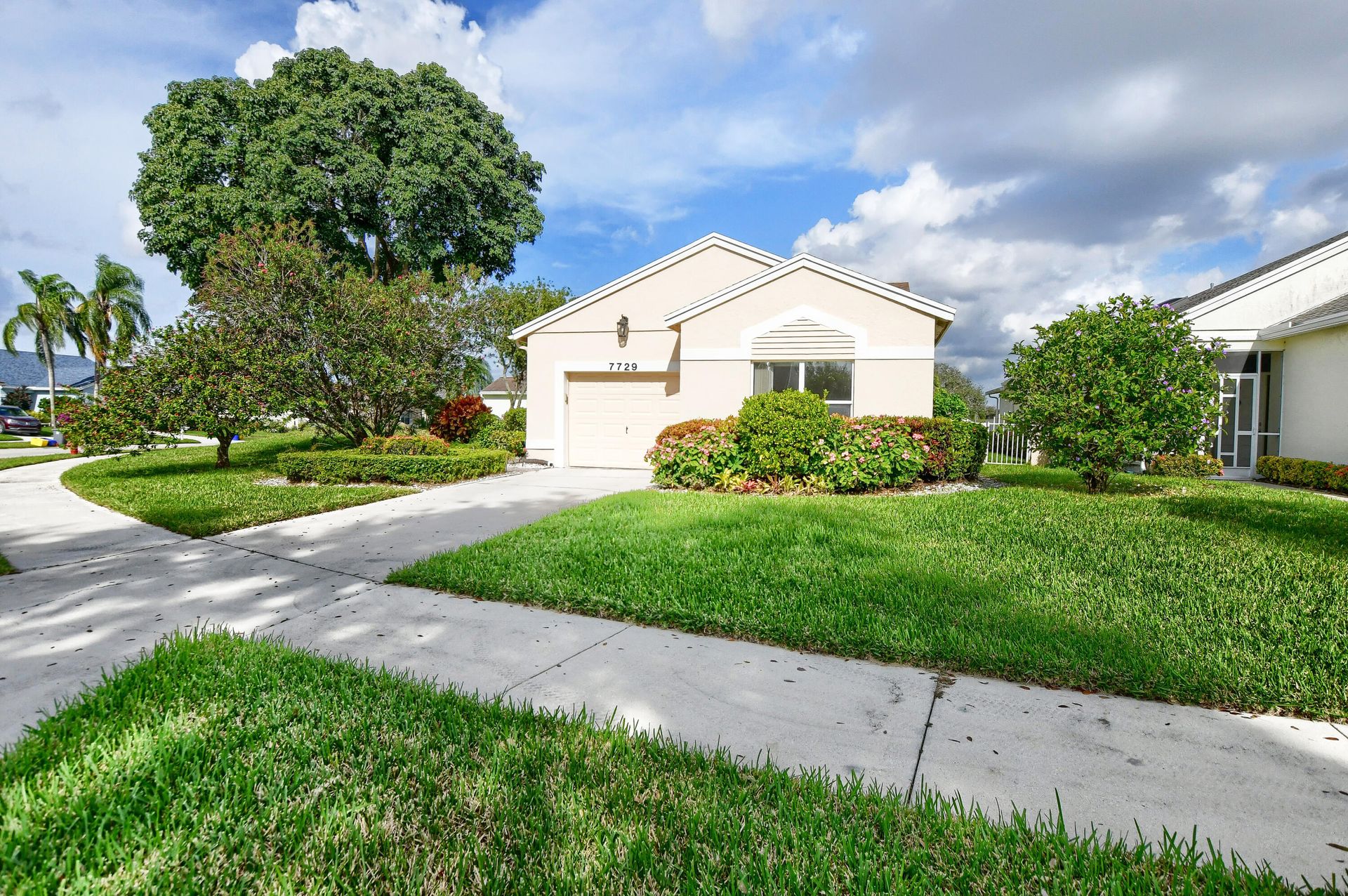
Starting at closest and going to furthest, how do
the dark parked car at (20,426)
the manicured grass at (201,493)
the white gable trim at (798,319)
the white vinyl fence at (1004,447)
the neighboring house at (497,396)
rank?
the manicured grass at (201,493), the white gable trim at (798,319), the white vinyl fence at (1004,447), the dark parked car at (20,426), the neighboring house at (497,396)

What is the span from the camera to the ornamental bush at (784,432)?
31.6 feet

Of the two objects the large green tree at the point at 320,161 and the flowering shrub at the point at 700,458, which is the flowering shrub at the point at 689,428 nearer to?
the flowering shrub at the point at 700,458

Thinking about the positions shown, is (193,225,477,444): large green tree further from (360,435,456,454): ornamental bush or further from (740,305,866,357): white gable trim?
(740,305,866,357): white gable trim

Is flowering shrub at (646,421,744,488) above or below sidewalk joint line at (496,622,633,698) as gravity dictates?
above

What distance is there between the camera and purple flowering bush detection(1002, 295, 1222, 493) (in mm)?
8102

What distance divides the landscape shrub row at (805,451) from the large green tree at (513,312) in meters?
10.2

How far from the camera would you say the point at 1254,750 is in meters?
2.43

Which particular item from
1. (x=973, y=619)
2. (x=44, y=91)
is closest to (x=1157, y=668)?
(x=973, y=619)

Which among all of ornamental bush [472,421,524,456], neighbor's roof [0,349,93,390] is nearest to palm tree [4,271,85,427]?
neighbor's roof [0,349,93,390]

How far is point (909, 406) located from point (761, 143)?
19.6ft

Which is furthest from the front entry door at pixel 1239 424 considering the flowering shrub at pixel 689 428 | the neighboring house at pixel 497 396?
the neighboring house at pixel 497 396

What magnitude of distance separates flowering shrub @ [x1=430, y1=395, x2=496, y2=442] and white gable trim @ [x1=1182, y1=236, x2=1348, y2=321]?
59.0 ft

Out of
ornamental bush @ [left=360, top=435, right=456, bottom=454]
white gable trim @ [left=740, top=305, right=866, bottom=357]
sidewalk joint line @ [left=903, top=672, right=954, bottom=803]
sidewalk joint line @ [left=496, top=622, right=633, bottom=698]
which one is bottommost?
sidewalk joint line @ [left=496, top=622, right=633, bottom=698]

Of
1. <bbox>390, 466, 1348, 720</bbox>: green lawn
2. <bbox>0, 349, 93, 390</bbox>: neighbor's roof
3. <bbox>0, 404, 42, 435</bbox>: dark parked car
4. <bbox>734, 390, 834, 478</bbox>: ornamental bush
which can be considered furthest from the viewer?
<bbox>0, 349, 93, 390</bbox>: neighbor's roof
